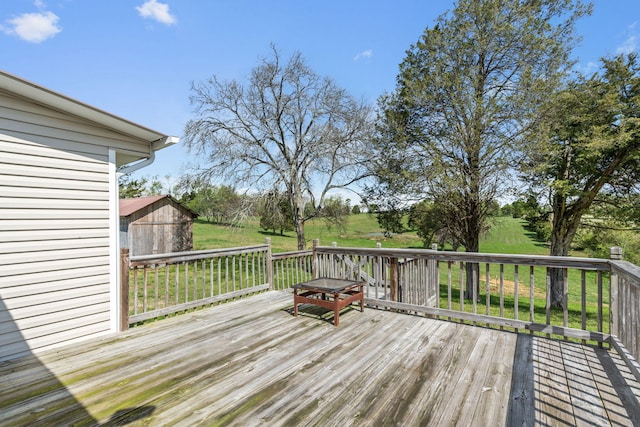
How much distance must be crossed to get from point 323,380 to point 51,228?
334 centimetres

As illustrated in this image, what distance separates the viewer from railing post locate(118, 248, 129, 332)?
3.75m

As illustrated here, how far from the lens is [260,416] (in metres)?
2.02

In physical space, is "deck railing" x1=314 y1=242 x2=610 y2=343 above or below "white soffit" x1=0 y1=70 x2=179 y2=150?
below

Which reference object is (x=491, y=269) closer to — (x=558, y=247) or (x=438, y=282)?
(x=558, y=247)

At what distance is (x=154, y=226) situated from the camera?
15.1 m

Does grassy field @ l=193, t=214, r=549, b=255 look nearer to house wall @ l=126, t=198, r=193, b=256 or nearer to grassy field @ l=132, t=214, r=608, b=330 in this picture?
grassy field @ l=132, t=214, r=608, b=330

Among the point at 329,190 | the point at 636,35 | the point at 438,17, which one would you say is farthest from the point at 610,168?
the point at 329,190

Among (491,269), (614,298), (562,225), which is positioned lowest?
(491,269)

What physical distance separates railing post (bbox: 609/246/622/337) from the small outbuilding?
15.8 m

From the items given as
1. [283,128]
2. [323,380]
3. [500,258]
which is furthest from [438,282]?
[283,128]

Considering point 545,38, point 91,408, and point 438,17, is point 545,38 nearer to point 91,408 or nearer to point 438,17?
point 438,17

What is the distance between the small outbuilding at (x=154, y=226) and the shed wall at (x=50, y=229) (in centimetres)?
1180

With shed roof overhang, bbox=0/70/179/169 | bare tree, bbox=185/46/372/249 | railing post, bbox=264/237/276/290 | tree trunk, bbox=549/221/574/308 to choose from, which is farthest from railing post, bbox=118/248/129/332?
tree trunk, bbox=549/221/574/308

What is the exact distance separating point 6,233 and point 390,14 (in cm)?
1079
